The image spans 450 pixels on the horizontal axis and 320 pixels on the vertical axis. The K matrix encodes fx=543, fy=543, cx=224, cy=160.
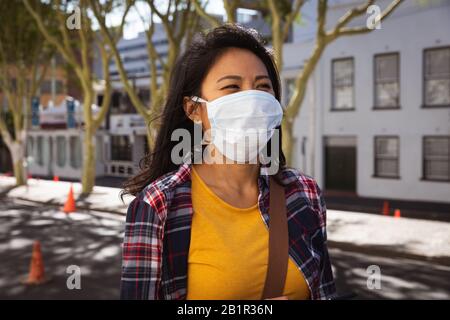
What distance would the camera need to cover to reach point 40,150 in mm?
41188

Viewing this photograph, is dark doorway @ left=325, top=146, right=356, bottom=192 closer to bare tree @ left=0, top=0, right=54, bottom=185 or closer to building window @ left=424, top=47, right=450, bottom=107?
building window @ left=424, top=47, right=450, bottom=107

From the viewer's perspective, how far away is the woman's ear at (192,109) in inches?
98.1

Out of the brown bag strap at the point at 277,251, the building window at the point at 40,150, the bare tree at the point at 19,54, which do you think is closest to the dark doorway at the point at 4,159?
the building window at the point at 40,150

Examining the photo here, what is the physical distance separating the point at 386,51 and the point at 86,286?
17.3m

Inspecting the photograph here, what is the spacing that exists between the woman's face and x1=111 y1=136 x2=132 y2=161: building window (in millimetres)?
33466

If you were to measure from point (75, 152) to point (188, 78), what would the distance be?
1456 inches

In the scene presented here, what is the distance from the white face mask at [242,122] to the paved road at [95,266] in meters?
5.52

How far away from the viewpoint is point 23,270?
30.0 ft

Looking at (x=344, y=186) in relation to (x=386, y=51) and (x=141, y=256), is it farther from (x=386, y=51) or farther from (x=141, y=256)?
(x=141, y=256)

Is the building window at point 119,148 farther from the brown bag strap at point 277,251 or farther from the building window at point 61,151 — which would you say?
the brown bag strap at point 277,251

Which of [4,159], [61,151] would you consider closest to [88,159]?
[61,151]

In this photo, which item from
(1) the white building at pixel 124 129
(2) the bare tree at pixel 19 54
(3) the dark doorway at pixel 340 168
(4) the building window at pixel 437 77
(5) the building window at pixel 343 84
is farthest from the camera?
(1) the white building at pixel 124 129
